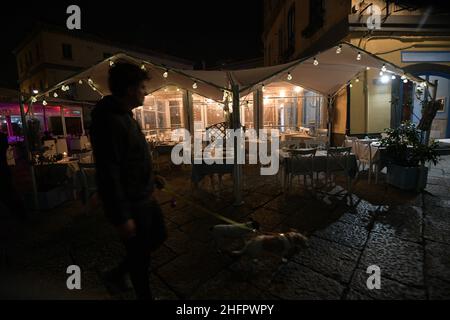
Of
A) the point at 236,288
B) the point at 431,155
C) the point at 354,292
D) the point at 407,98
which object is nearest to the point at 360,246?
the point at 354,292

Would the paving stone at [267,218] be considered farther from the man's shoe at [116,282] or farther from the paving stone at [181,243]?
the man's shoe at [116,282]

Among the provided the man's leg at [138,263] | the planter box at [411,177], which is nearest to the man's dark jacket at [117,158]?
the man's leg at [138,263]

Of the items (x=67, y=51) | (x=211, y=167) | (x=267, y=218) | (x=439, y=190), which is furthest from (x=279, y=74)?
(x=67, y=51)

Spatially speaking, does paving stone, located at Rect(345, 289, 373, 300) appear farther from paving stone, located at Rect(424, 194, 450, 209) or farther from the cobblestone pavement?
paving stone, located at Rect(424, 194, 450, 209)

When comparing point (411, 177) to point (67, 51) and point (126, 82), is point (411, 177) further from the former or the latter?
point (67, 51)

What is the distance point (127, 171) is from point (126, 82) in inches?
25.8

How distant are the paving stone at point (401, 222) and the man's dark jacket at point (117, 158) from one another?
3.56 m

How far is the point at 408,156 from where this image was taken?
5348 millimetres

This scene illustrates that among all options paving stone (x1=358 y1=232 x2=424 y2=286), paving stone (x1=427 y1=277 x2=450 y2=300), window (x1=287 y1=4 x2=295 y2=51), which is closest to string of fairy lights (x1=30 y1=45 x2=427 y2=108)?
paving stone (x1=358 y1=232 x2=424 y2=286)

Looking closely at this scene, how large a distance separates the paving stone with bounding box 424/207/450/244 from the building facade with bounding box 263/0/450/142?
4304 millimetres

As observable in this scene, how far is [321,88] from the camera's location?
335 inches

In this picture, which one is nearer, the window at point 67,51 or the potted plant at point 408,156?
the potted plant at point 408,156

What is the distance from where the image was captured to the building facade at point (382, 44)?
24.8 feet
